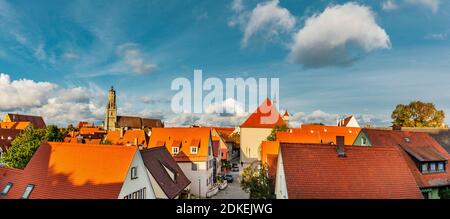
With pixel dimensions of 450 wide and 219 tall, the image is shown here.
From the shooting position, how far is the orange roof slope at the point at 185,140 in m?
15.4

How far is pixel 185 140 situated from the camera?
16.0 m

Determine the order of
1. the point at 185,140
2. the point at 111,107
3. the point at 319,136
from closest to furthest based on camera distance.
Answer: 1. the point at 111,107
2. the point at 185,140
3. the point at 319,136

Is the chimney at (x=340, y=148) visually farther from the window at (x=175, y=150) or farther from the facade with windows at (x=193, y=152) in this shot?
the window at (x=175, y=150)

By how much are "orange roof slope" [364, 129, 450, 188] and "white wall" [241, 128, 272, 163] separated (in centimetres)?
1924

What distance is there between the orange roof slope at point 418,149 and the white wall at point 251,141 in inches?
757

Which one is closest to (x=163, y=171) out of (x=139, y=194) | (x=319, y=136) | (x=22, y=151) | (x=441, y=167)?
(x=139, y=194)

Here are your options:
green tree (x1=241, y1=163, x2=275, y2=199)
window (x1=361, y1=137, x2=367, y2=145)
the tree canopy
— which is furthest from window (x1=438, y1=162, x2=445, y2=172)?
the tree canopy

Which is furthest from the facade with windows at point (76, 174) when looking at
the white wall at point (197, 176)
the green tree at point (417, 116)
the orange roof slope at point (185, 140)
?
the green tree at point (417, 116)

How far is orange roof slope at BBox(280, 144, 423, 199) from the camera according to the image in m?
4.48

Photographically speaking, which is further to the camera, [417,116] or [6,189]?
[417,116]

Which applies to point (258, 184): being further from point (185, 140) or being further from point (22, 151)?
point (22, 151)

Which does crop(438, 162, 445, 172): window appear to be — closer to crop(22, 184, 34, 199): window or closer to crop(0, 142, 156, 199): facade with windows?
crop(0, 142, 156, 199): facade with windows

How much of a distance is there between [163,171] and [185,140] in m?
5.32
